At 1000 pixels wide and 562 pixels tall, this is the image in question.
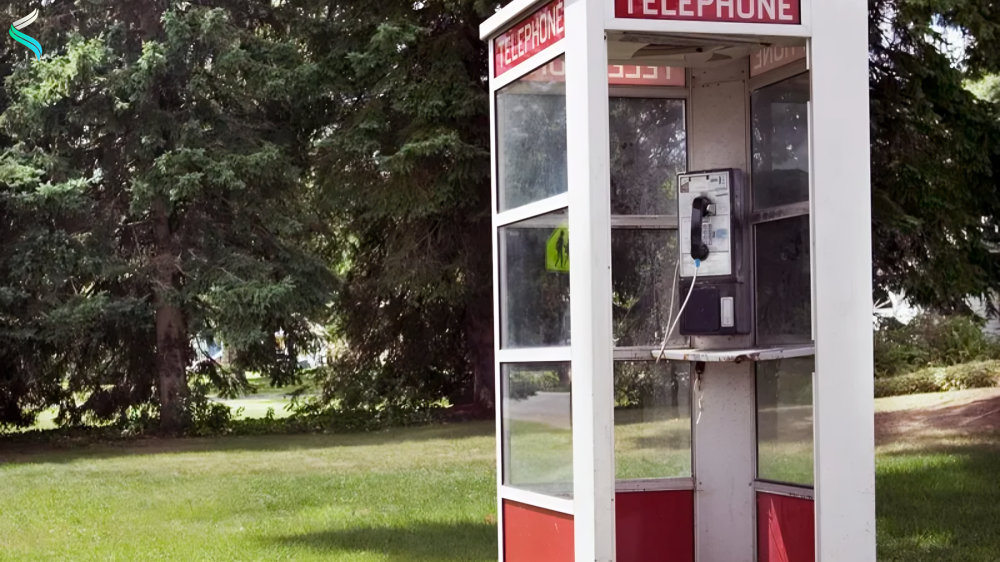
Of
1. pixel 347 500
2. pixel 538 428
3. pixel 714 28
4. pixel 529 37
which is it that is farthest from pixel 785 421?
pixel 347 500

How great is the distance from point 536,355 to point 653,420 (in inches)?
48.3

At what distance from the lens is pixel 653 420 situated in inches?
269

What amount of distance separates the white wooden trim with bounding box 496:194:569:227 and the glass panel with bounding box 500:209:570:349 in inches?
1.3

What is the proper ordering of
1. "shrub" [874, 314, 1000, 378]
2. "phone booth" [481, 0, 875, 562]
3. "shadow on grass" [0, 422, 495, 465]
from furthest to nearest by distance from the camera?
"shrub" [874, 314, 1000, 378], "shadow on grass" [0, 422, 495, 465], "phone booth" [481, 0, 875, 562]

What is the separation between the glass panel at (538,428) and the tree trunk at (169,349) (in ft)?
45.6

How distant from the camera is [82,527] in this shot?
1066 centimetres

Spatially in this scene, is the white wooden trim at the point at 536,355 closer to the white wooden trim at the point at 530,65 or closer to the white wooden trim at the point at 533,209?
the white wooden trim at the point at 533,209

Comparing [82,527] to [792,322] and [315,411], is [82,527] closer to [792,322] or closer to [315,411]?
[792,322]

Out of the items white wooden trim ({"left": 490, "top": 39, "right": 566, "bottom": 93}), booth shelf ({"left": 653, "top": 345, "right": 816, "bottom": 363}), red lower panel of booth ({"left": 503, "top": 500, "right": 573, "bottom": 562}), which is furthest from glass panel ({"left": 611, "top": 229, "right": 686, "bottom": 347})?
red lower panel of booth ({"left": 503, "top": 500, "right": 573, "bottom": 562})

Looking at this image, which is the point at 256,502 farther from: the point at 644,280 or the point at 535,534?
the point at 535,534

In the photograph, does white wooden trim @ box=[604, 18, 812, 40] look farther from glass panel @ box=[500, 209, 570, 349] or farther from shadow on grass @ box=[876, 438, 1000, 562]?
shadow on grass @ box=[876, 438, 1000, 562]

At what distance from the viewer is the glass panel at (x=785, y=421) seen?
20.3 ft

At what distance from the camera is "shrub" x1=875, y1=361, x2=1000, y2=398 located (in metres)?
19.4

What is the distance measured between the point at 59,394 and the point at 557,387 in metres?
16.8
